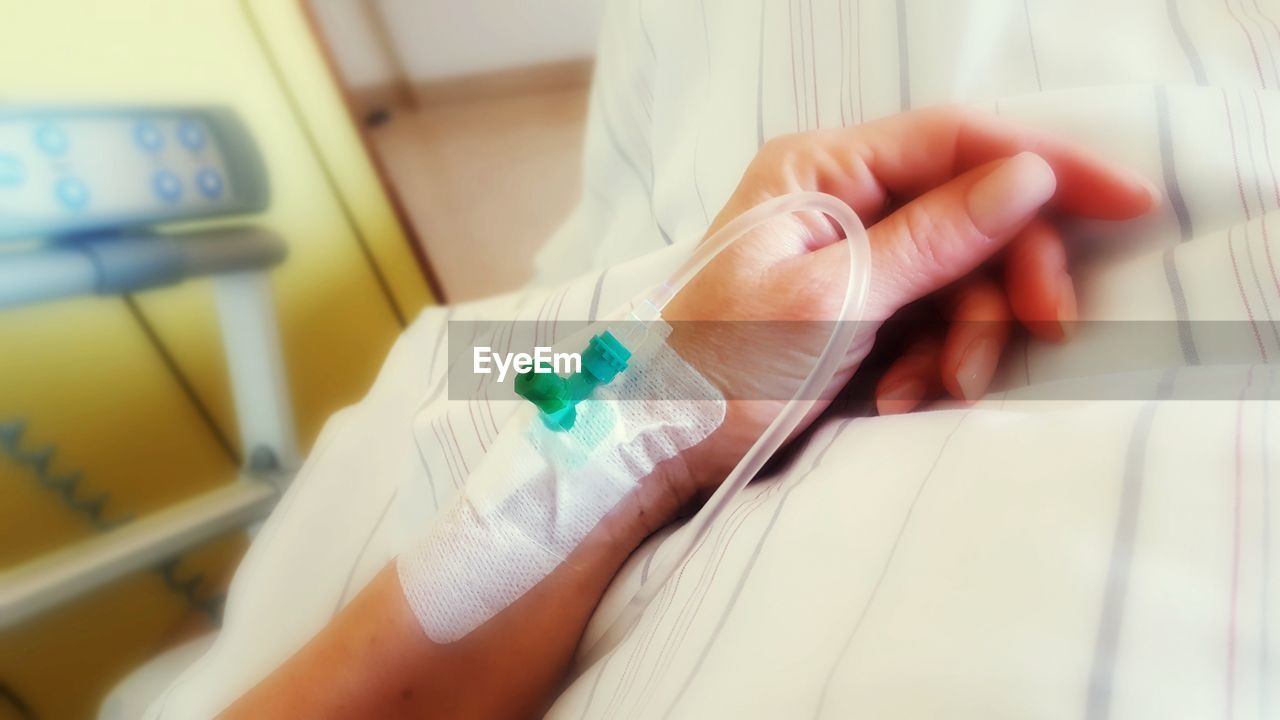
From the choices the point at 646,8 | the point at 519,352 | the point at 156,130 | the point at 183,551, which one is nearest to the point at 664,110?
the point at 646,8

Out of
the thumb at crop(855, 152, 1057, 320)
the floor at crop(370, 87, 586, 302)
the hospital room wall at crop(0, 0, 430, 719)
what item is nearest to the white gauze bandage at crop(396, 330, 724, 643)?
the thumb at crop(855, 152, 1057, 320)

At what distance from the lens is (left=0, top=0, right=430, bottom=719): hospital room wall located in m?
0.63

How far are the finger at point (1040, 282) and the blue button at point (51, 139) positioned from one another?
667mm

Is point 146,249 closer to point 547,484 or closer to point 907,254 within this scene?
point 547,484

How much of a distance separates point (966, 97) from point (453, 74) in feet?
2.26

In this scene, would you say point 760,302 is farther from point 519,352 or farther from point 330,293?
point 330,293

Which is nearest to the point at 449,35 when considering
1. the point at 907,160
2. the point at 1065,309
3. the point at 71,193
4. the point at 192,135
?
the point at 192,135

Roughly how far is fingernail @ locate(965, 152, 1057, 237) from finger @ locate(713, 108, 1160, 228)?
0.06 ft

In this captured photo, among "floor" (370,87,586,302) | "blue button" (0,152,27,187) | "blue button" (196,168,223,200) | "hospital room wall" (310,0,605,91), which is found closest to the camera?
"blue button" (0,152,27,187)

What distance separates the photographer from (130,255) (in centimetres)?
57

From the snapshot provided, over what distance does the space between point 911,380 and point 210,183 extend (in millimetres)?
608

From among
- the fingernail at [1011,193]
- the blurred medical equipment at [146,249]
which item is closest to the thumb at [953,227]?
the fingernail at [1011,193]

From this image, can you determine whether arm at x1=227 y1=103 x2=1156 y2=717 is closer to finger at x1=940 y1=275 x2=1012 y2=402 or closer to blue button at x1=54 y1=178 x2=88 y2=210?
finger at x1=940 y1=275 x2=1012 y2=402

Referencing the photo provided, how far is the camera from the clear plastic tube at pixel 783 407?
366 millimetres
